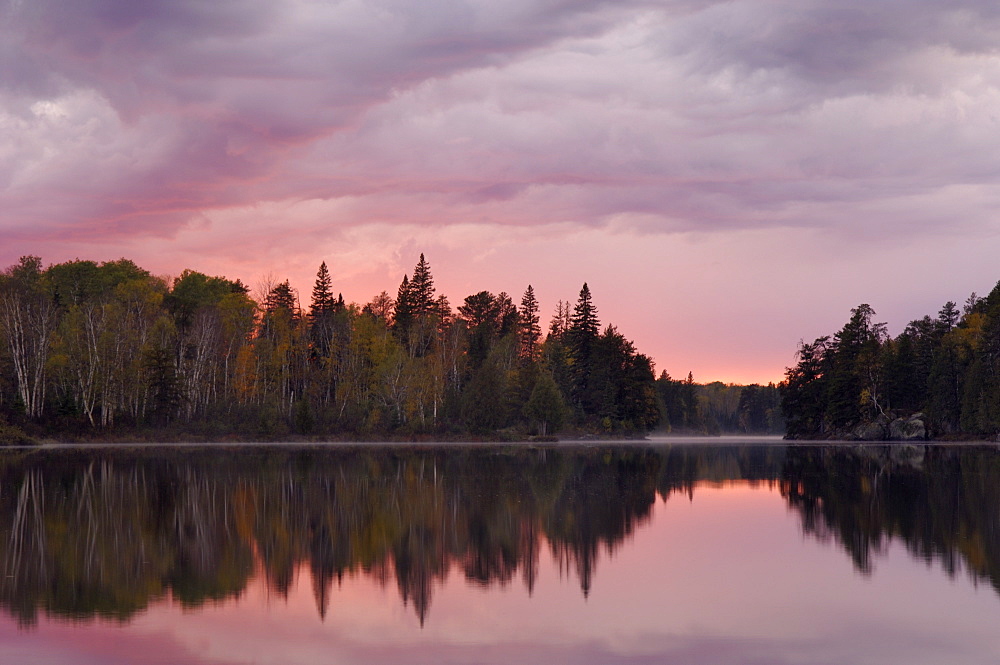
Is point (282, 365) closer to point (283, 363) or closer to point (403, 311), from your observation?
point (283, 363)

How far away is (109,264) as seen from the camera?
117562 mm

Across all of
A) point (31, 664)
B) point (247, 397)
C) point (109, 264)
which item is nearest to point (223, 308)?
point (247, 397)

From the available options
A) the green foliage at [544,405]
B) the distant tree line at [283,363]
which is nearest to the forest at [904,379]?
the distant tree line at [283,363]

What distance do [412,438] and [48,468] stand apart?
4988 centimetres

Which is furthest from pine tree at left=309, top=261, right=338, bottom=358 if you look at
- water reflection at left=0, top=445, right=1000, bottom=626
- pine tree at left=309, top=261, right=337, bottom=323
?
water reflection at left=0, top=445, right=1000, bottom=626

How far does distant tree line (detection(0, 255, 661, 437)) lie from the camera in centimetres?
8725

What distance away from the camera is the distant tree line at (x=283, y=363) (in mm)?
87250

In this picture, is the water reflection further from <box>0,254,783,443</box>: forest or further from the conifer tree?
the conifer tree

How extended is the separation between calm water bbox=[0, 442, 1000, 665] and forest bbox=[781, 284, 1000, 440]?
2819 inches

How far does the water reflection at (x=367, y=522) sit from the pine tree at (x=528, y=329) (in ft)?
278

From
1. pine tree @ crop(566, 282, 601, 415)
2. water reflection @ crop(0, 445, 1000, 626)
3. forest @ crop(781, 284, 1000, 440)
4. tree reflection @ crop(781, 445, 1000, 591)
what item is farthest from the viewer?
pine tree @ crop(566, 282, 601, 415)

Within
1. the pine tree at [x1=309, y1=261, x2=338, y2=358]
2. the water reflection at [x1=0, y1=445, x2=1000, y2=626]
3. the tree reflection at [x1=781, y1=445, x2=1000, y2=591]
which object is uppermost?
the pine tree at [x1=309, y1=261, x2=338, y2=358]

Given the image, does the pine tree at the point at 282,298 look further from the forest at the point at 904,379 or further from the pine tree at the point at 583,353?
the forest at the point at 904,379

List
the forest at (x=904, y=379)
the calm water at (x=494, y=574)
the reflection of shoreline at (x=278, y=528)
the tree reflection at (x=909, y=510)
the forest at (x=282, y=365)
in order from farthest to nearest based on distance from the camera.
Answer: the forest at (x=904, y=379) < the forest at (x=282, y=365) < the tree reflection at (x=909, y=510) < the reflection of shoreline at (x=278, y=528) < the calm water at (x=494, y=574)
